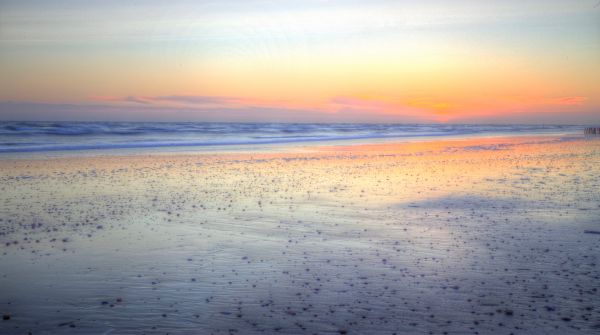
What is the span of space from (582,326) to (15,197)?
12350 millimetres

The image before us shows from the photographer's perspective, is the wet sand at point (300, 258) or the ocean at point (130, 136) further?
the ocean at point (130, 136)

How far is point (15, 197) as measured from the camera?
12.1 meters

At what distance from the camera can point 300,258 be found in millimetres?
7172

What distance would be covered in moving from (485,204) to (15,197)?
11.5 metres

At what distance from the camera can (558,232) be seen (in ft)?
28.0

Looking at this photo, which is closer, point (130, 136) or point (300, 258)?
point (300, 258)

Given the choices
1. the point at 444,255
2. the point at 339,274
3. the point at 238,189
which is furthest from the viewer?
the point at 238,189

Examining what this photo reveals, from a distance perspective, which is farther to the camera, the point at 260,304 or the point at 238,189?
the point at 238,189

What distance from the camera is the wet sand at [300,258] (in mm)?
5109

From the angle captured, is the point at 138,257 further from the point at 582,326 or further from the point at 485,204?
the point at 485,204

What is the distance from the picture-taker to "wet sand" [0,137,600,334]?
16.8 ft

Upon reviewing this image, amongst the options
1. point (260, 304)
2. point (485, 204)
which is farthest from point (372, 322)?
point (485, 204)

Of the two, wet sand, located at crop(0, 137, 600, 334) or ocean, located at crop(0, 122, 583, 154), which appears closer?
wet sand, located at crop(0, 137, 600, 334)

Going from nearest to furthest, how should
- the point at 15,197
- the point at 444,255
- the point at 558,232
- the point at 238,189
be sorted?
the point at 444,255 < the point at 558,232 < the point at 15,197 < the point at 238,189
